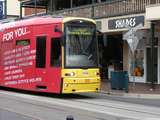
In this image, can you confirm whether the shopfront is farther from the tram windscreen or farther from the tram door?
the tram door

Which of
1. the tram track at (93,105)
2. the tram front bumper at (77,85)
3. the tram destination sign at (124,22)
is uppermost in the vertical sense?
the tram destination sign at (124,22)

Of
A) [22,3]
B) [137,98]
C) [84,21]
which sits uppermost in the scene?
[22,3]

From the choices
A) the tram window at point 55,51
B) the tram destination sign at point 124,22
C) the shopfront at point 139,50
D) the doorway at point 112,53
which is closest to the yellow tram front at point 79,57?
the tram window at point 55,51

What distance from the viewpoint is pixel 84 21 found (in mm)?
22422

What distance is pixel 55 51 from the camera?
22031 mm

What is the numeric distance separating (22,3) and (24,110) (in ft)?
98.1

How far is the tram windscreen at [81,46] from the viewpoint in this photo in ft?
71.4

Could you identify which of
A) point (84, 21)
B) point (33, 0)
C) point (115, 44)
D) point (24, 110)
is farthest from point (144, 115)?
point (33, 0)

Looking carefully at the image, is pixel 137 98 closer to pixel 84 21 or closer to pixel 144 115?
pixel 84 21

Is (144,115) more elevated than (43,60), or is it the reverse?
(43,60)

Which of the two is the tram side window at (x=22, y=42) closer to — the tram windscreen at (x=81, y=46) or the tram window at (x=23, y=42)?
the tram window at (x=23, y=42)

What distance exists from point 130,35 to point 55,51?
6.32 m

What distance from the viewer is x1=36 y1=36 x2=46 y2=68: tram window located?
22.7m

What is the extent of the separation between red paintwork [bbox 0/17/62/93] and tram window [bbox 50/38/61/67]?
0.17m
